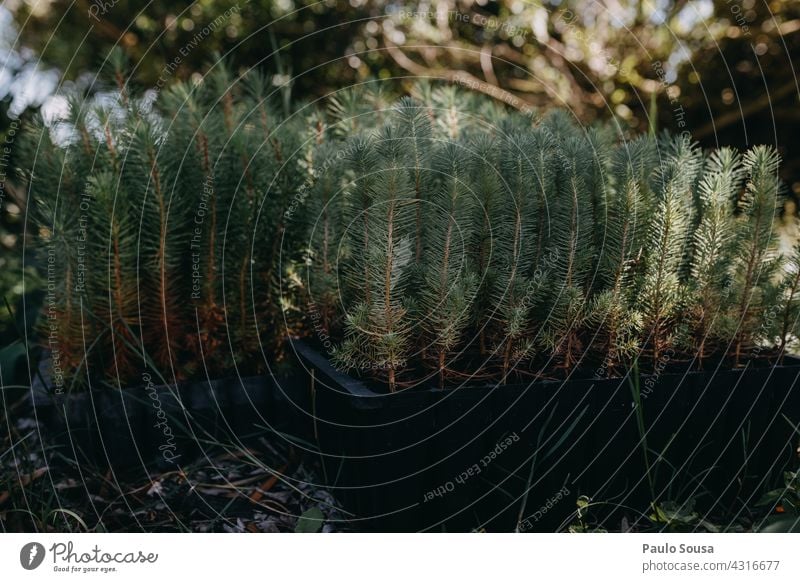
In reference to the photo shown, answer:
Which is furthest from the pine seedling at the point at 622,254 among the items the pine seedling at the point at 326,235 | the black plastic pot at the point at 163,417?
the black plastic pot at the point at 163,417

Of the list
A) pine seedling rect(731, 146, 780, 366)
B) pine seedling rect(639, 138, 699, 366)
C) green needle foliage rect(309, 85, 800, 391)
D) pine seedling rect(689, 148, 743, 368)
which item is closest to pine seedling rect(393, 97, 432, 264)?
green needle foliage rect(309, 85, 800, 391)

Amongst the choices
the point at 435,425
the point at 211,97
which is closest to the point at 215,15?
the point at 211,97

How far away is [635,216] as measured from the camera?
169 centimetres

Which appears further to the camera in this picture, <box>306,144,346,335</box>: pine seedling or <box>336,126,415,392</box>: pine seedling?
<box>306,144,346,335</box>: pine seedling

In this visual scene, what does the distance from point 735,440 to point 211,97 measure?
6.09 ft

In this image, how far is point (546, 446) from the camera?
1632 millimetres

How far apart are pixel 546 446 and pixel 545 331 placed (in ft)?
0.85

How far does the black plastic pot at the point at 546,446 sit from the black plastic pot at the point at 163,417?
24cm

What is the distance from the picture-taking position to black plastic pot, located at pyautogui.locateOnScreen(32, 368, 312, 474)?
1.93m

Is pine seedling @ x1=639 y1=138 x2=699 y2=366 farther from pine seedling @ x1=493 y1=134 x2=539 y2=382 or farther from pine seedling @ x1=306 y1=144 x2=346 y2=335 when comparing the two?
pine seedling @ x1=306 y1=144 x2=346 y2=335

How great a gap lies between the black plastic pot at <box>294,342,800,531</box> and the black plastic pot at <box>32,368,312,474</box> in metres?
0.24

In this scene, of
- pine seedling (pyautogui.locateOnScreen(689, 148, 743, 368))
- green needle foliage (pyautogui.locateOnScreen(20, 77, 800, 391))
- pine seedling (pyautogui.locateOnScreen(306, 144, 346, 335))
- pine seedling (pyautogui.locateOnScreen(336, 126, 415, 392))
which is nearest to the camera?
pine seedling (pyautogui.locateOnScreen(336, 126, 415, 392))

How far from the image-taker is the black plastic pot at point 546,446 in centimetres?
154
